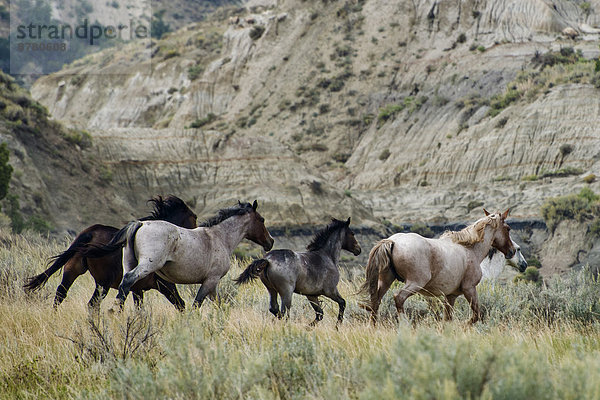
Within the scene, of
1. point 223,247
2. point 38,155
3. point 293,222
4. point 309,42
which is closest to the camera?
point 223,247

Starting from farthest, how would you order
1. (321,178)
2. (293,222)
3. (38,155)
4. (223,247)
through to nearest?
(321,178) < (293,222) < (38,155) < (223,247)

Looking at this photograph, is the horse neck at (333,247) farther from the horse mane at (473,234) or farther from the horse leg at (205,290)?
the horse leg at (205,290)

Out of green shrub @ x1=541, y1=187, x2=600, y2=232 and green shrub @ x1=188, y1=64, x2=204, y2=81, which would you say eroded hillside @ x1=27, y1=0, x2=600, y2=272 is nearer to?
green shrub @ x1=188, y1=64, x2=204, y2=81

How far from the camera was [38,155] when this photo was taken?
126ft

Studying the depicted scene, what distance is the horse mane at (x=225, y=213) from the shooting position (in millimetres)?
9602

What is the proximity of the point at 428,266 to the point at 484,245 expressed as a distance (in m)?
1.34

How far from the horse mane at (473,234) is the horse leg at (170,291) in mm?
3910

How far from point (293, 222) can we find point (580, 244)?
56.6 feet

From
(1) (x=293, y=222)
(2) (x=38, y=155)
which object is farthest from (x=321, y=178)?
(2) (x=38, y=155)

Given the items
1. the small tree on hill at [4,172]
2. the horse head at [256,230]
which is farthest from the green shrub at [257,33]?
the horse head at [256,230]

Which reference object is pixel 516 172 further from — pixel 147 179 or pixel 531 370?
pixel 531 370

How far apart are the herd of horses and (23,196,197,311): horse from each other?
0.04ft

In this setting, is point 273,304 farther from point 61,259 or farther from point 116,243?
point 61,259

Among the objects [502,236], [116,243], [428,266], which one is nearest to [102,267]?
[116,243]
